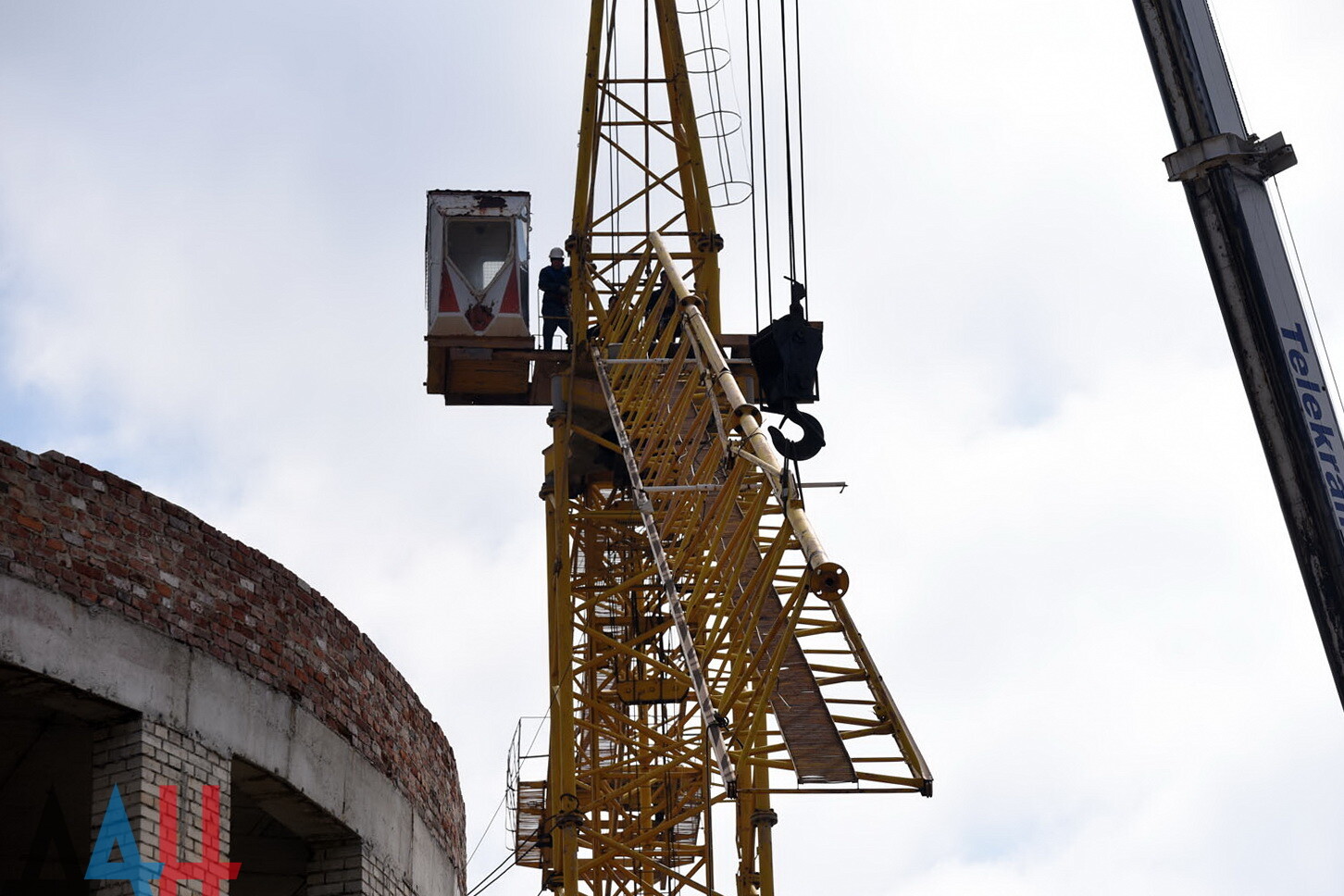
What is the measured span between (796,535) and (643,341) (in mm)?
7819

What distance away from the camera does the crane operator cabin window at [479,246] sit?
26391mm

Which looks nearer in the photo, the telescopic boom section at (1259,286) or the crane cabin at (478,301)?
the telescopic boom section at (1259,286)

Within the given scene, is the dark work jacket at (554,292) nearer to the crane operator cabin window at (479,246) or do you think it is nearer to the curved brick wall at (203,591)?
the crane operator cabin window at (479,246)

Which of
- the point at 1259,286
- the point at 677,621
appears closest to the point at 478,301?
the point at 677,621

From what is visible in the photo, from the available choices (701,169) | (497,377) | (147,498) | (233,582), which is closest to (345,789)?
(233,582)

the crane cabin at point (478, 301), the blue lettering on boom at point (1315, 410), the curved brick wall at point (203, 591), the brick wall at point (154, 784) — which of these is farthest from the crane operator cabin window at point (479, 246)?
the blue lettering on boom at point (1315, 410)

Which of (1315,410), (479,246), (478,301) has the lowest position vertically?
(1315,410)

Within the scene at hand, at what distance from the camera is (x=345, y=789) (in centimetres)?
1539

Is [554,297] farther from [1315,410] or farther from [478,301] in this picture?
[1315,410]

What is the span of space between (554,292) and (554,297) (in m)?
0.08

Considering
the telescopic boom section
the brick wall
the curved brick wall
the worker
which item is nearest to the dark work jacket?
the worker

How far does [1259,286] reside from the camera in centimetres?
1015

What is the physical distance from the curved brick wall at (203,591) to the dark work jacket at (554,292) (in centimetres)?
995

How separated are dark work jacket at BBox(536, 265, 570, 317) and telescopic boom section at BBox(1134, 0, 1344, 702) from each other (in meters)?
16.1
